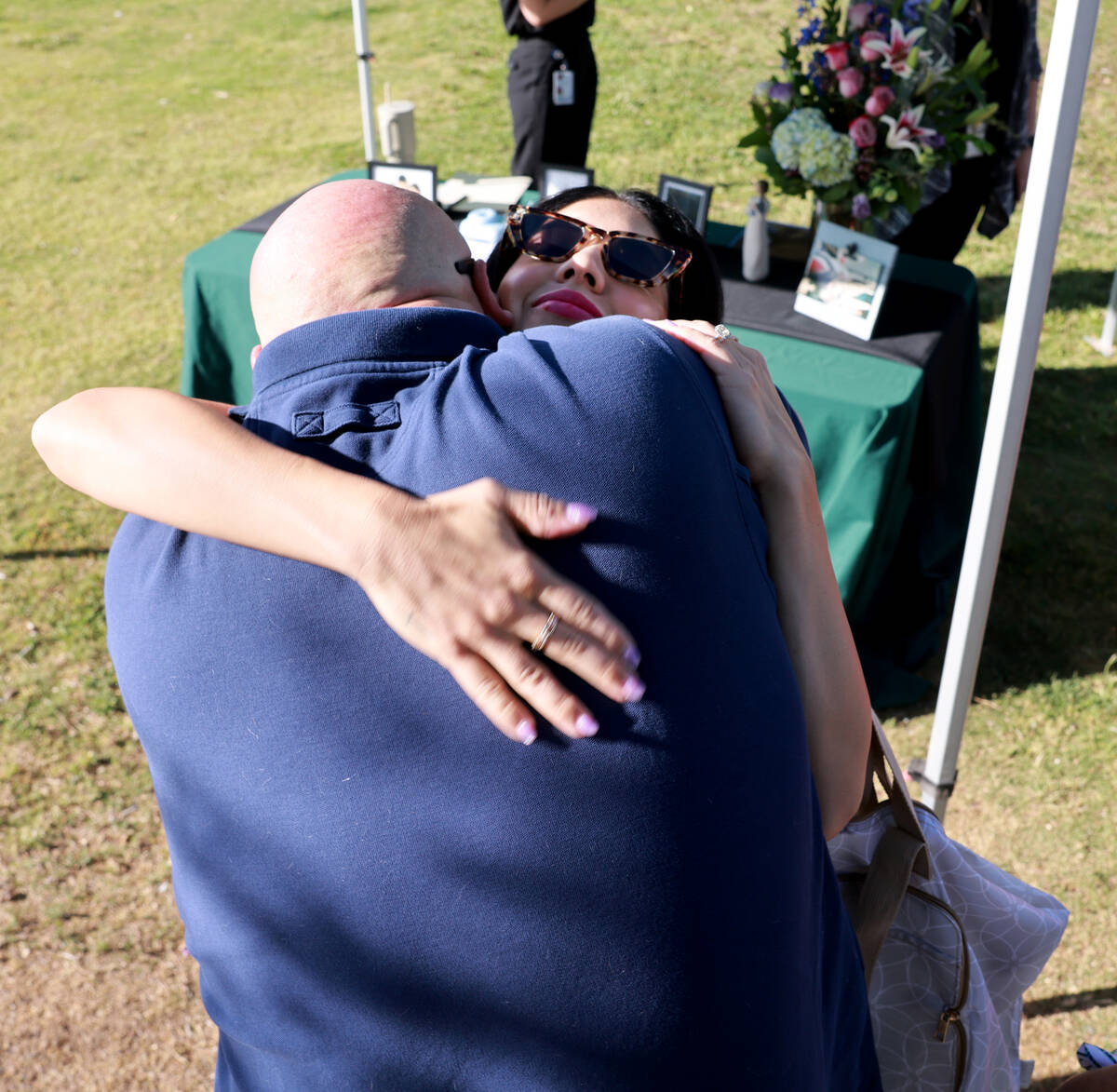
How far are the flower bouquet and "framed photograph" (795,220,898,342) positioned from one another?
0.42ft

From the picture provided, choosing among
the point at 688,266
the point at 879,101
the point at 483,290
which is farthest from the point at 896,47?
the point at 483,290

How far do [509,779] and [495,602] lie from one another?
0.14 m

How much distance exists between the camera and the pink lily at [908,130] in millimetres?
2955

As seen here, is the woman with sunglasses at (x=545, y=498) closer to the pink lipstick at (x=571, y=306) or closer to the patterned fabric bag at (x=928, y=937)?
the pink lipstick at (x=571, y=306)

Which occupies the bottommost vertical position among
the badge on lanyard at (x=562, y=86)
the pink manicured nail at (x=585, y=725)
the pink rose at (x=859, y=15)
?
the badge on lanyard at (x=562, y=86)

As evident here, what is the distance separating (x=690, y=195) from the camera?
3.28 m

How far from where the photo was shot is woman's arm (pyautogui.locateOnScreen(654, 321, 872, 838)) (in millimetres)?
Answer: 1091

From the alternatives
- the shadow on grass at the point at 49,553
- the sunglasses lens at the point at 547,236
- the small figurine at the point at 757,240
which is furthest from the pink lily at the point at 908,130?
the shadow on grass at the point at 49,553

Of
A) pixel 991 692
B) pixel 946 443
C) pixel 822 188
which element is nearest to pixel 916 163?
pixel 822 188

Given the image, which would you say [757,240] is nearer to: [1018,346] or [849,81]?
[849,81]

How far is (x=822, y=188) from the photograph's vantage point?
3127 mm

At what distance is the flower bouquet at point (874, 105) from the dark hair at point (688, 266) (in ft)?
5.11

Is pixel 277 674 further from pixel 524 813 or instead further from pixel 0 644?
pixel 0 644

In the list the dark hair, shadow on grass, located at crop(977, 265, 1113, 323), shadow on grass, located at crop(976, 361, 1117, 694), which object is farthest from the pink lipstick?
shadow on grass, located at crop(977, 265, 1113, 323)
